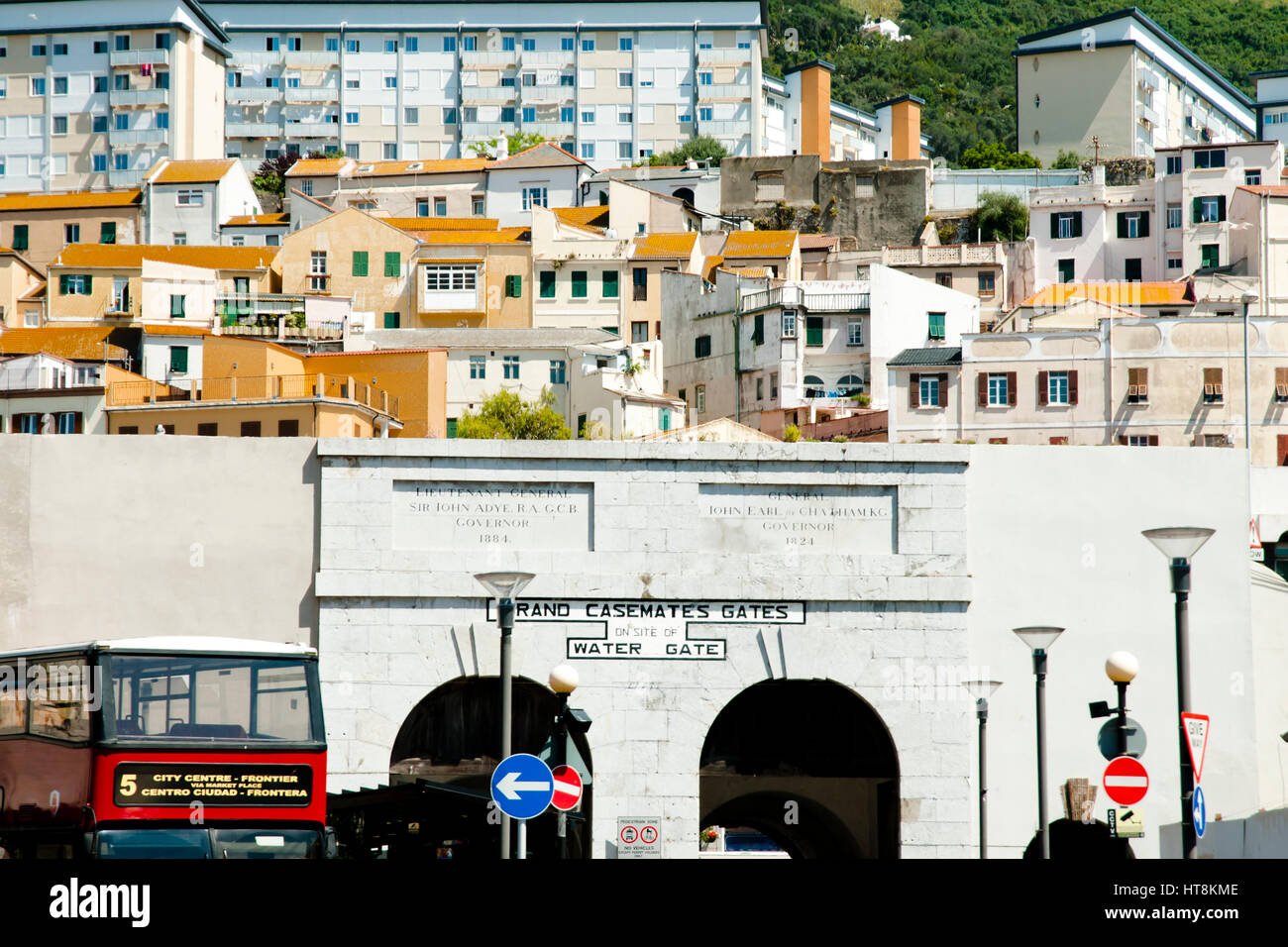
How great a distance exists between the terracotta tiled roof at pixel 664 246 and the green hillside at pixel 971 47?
74.8 meters

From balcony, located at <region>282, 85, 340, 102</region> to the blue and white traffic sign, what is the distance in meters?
124

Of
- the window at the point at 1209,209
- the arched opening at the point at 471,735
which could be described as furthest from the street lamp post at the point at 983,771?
the window at the point at 1209,209

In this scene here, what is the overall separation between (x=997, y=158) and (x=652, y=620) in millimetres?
99553

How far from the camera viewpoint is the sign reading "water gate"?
2850cm

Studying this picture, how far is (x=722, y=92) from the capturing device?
430 ft

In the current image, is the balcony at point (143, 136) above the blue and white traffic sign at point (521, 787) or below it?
above

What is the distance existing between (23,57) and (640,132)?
46.4m

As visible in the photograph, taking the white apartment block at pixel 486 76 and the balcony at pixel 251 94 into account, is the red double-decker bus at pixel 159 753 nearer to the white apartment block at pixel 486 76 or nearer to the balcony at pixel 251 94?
the white apartment block at pixel 486 76

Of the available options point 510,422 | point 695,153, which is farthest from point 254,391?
point 695,153

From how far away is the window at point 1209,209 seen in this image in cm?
9094

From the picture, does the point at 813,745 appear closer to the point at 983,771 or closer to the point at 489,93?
the point at 983,771

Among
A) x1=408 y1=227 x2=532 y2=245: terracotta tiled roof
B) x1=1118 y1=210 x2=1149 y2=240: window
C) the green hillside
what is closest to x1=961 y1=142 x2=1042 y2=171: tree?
x1=1118 y1=210 x2=1149 y2=240: window

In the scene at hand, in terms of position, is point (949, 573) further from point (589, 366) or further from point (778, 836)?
point (589, 366)

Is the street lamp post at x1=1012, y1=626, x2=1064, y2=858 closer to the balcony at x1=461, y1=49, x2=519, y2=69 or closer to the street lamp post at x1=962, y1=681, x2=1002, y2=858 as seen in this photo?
the street lamp post at x1=962, y1=681, x2=1002, y2=858
